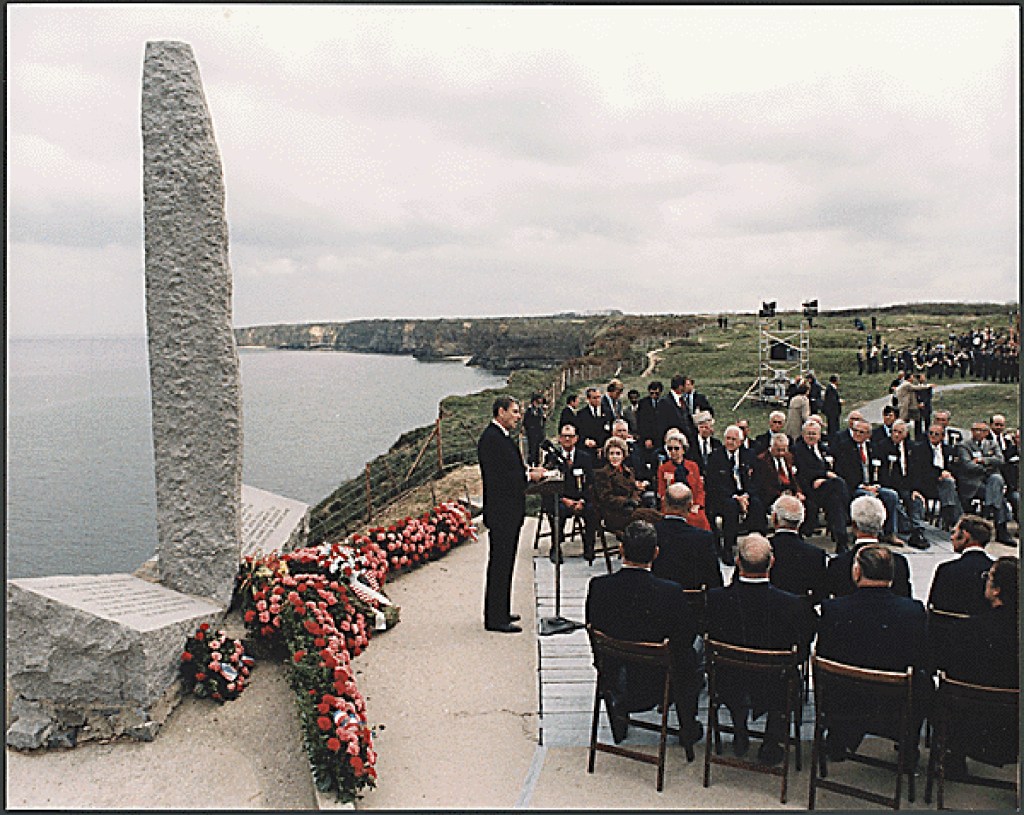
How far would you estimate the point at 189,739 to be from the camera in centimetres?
579

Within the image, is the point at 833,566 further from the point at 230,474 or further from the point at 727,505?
the point at 230,474

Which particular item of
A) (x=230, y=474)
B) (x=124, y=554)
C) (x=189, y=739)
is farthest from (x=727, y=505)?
(x=124, y=554)

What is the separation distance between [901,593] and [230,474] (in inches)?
214

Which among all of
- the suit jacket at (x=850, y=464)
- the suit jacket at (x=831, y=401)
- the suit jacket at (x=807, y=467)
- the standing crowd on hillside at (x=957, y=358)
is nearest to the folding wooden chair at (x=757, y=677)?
the suit jacket at (x=807, y=467)

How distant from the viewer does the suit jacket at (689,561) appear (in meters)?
5.74

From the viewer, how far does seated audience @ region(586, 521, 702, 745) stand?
193 inches

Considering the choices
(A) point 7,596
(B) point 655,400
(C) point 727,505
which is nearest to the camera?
(A) point 7,596

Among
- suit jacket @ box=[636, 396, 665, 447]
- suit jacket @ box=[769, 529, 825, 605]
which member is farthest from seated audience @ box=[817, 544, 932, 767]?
suit jacket @ box=[636, 396, 665, 447]

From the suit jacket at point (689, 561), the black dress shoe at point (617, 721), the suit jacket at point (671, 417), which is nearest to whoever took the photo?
the black dress shoe at point (617, 721)

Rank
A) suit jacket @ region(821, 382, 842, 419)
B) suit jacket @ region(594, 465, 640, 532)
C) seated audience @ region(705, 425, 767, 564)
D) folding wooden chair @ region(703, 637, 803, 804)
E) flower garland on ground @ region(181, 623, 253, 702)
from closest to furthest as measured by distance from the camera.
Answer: folding wooden chair @ region(703, 637, 803, 804) < flower garland on ground @ region(181, 623, 253, 702) < suit jacket @ region(594, 465, 640, 532) < seated audience @ region(705, 425, 767, 564) < suit jacket @ region(821, 382, 842, 419)

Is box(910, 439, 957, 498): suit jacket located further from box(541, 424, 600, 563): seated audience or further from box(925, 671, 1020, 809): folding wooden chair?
box(925, 671, 1020, 809): folding wooden chair

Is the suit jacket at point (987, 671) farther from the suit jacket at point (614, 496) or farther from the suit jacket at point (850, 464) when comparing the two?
the suit jacket at point (850, 464)

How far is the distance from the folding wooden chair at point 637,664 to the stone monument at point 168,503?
3.30m

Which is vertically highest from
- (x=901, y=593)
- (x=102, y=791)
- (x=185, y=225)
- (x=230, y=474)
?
(x=185, y=225)
